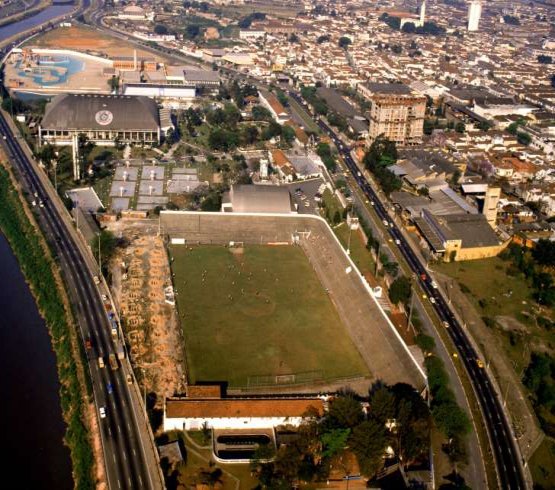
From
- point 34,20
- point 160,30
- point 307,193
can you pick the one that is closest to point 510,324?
point 307,193

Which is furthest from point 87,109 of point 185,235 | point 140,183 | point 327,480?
point 327,480

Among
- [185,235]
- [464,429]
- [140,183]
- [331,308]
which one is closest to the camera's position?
[464,429]

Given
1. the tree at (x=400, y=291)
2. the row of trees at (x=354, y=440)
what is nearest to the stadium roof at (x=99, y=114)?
the tree at (x=400, y=291)

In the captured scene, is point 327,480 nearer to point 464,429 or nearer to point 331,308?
point 464,429

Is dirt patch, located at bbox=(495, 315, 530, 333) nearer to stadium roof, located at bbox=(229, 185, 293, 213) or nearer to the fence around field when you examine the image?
the fence around field

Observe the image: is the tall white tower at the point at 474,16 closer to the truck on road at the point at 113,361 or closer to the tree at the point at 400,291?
the tree at the point at 400,291

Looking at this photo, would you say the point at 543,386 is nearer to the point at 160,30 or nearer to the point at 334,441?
the point at 334,441

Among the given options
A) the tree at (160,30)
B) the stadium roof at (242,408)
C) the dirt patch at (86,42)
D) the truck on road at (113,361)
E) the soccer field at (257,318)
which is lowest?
the soccer field at (257,318)
